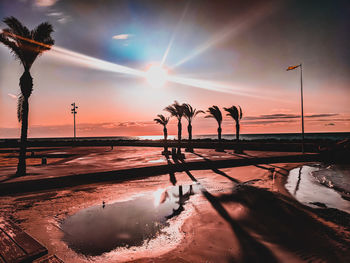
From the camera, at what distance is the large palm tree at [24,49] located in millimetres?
12625

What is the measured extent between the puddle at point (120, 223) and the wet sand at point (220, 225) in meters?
0.27

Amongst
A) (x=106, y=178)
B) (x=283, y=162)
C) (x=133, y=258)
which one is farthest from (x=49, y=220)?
→ (x=283, y=162)

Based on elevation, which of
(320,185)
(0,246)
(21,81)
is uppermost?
(21,81)

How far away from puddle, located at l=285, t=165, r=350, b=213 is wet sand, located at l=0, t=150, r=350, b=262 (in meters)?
0.58

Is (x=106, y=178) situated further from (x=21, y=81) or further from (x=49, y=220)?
(x=21, y=81)

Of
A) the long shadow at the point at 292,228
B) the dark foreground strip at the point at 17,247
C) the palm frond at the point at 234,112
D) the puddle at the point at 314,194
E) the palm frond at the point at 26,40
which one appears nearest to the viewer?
the dark foreground strip at the point at 17,247

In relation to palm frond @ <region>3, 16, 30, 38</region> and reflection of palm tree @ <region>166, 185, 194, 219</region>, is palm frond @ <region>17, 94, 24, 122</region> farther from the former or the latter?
reflection of palm tree @ <region>166, 185, 194, 219</region>

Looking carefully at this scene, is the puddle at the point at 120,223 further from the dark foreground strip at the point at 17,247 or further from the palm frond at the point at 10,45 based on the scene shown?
the palm frond at the point at 10,45

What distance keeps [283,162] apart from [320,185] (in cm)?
954

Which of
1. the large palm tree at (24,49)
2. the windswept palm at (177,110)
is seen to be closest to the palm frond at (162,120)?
the windswept palm at (177,110)

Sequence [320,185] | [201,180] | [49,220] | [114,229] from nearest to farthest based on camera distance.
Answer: [114,229]
[49,220]
[320,185]
[201,180]

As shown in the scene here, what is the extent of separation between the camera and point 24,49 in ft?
42.4

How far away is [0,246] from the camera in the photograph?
4.23m

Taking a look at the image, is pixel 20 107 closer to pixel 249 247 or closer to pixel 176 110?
pixel 249 247
